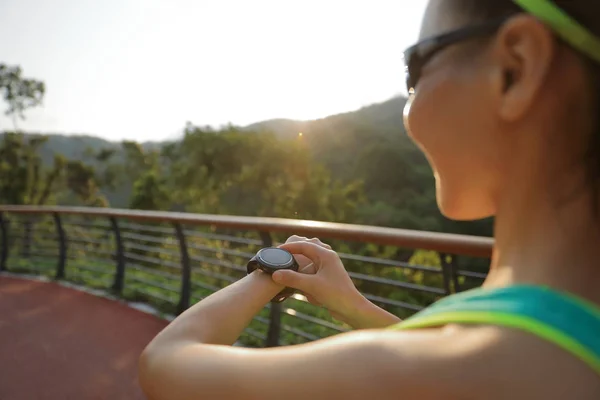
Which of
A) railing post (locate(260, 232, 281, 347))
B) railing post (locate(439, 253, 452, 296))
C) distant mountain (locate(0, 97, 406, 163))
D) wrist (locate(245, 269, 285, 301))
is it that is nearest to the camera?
wrist (locate(245, 269, 285, 301))

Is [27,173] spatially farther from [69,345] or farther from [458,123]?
[458,123]

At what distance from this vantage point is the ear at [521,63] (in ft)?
1.95

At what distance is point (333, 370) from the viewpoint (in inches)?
21.9

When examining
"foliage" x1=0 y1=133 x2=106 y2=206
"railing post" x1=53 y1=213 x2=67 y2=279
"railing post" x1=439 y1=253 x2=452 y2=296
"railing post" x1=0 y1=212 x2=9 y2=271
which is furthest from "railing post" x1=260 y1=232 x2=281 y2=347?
"foliage" x1=0 y1=133 x2=106 y2=206

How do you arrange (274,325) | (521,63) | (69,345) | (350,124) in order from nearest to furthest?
(521,63), (274,325), (69,345), (350,124)

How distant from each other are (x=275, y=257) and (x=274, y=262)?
2 centimetres

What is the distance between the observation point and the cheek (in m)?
0.65

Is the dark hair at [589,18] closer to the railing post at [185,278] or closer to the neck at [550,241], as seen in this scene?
the neck at [550,241]

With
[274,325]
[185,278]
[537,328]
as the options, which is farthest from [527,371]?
[185,278]

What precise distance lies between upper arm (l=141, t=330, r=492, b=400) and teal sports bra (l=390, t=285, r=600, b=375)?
35mm

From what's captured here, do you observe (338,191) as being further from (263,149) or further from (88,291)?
(88,291)

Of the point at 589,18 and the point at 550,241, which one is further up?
the point at 589,18

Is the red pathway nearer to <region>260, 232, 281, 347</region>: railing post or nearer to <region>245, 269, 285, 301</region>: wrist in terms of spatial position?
<region>260, 232, 281, 347</region>: railing post

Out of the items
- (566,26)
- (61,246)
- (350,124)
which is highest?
(350,124)
